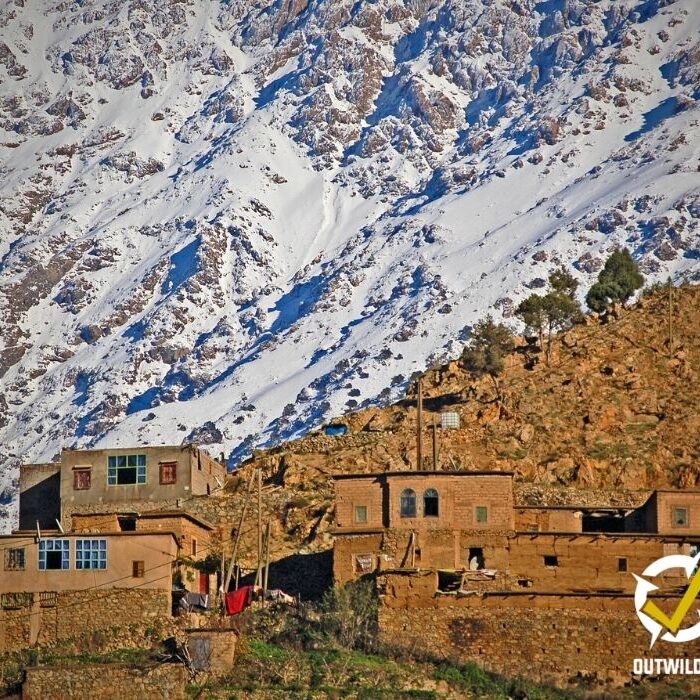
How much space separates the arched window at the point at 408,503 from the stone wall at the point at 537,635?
562 centimetres

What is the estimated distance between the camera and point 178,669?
69.8 metres

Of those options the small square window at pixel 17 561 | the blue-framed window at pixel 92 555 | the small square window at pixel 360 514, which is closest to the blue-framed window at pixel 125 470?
the small square window at pixel 17 561

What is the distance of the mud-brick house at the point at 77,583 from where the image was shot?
75250mm

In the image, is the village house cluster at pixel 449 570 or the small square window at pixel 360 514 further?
the small square window at pixel 360 514

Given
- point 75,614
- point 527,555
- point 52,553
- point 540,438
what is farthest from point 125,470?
point 527,555

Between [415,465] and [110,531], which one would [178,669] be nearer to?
[110,531]

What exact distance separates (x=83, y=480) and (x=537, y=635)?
24345 millimetres

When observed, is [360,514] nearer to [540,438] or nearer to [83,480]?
[83,480]

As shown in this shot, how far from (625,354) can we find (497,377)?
624 cm

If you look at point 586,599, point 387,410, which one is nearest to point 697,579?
point 586,599

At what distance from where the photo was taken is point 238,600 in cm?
7650

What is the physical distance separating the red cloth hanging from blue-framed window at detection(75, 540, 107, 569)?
14.4 ft

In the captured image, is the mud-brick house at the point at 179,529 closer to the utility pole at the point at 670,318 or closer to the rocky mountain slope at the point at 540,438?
the rocky mountain slope at the point at 540,438

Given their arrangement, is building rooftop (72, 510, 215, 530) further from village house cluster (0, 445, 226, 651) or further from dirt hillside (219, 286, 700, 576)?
dirt hillside (219, 286, 700, 576)
